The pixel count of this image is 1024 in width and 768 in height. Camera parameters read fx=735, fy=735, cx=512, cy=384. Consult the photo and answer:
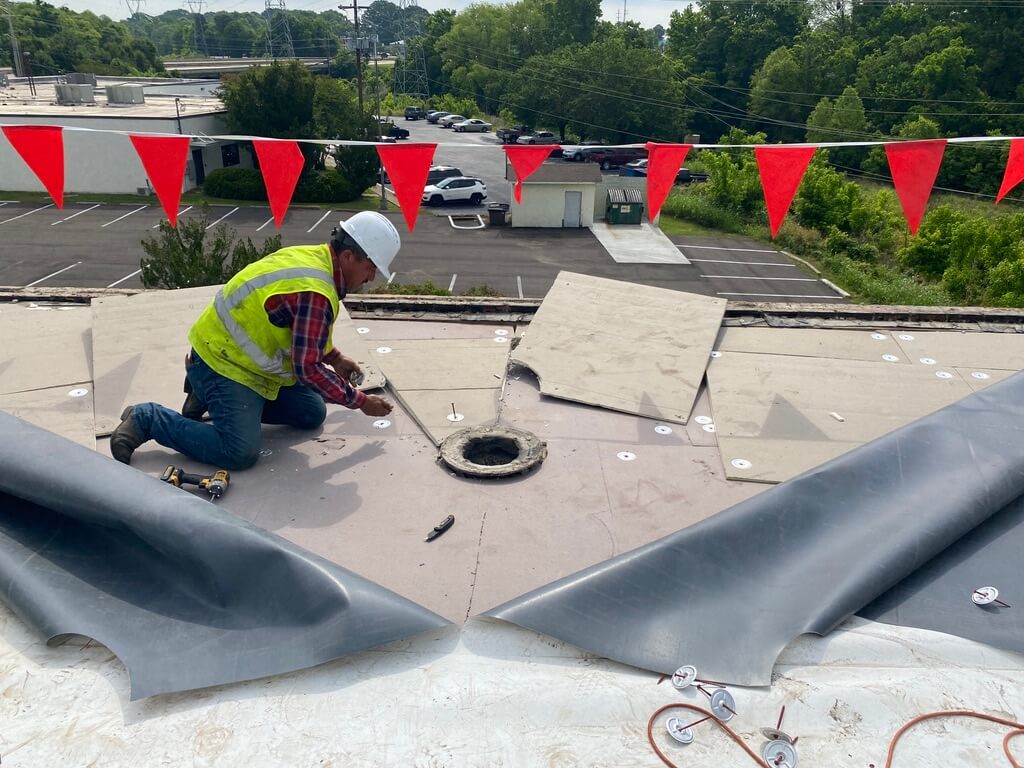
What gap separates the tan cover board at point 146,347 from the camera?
13.2 feet

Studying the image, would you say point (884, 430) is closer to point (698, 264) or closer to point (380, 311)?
point (380, 311)

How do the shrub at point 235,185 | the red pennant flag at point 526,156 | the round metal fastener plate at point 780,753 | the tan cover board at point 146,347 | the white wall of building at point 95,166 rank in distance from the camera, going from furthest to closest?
the shrub at point 235,185 < the white wall of building at point 95,166 < the red pennant flag at point 526,156 < the tan cover board at point 146,347 < the round metal fastener plate at point 780,753

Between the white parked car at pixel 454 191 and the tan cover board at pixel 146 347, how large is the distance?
19889 millimetres

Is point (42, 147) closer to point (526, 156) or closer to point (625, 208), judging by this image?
point (526, 156)

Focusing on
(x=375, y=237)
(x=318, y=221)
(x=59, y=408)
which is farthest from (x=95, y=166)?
(x=375, y=237)

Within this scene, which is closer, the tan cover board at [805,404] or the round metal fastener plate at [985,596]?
the round metal fastener plate at [985,596]

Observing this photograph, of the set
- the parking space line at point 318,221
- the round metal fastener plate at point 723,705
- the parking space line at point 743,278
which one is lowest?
the parking space line at point 743,278

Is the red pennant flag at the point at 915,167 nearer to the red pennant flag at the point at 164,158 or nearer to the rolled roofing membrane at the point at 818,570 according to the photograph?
the rolled roofing membrane at the point at 818,570

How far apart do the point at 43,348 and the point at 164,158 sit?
1955mm

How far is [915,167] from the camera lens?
18.7 feet

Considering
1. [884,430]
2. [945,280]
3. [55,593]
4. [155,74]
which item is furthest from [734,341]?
[155,74]

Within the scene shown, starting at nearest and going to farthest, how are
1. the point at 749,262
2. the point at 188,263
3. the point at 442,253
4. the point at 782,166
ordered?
1. the point at 782,166
2. the point at 188,263
3. the point at 442,253
4. the point at 749,262

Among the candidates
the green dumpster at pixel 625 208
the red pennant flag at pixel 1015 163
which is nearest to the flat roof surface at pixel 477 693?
the red pennant flag at pixel 1015 163

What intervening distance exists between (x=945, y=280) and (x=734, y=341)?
13474 mm
